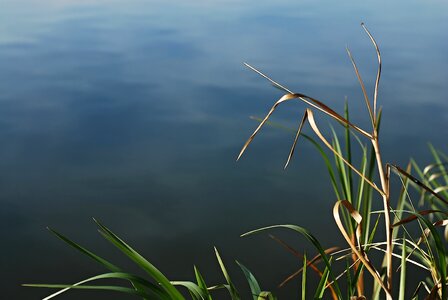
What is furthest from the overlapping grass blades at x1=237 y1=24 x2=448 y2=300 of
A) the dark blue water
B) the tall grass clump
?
the dark blue water

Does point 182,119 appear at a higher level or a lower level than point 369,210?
lower

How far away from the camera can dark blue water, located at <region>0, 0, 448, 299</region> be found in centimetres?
177

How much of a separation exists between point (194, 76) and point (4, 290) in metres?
1.52

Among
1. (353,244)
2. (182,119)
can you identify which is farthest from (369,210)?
(182,119)

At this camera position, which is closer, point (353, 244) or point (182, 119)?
point (353, 244)

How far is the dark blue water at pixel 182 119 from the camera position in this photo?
1768mm

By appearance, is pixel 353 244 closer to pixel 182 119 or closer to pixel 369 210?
pixel 369 210

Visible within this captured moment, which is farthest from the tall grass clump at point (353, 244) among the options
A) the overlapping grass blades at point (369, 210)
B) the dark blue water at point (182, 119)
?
the dark blue water at point (182, 119)

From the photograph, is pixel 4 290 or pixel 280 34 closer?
pixel 4 290

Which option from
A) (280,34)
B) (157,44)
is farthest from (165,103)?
(280,34)

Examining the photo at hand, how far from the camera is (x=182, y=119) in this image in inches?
97.3

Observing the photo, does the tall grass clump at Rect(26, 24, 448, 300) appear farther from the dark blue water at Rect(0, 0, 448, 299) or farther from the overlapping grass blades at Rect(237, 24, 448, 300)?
the dark blue water at Rect(0, 0, 448, 299)

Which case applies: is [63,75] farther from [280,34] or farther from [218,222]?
[218,222]

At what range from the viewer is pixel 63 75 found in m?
2.92
